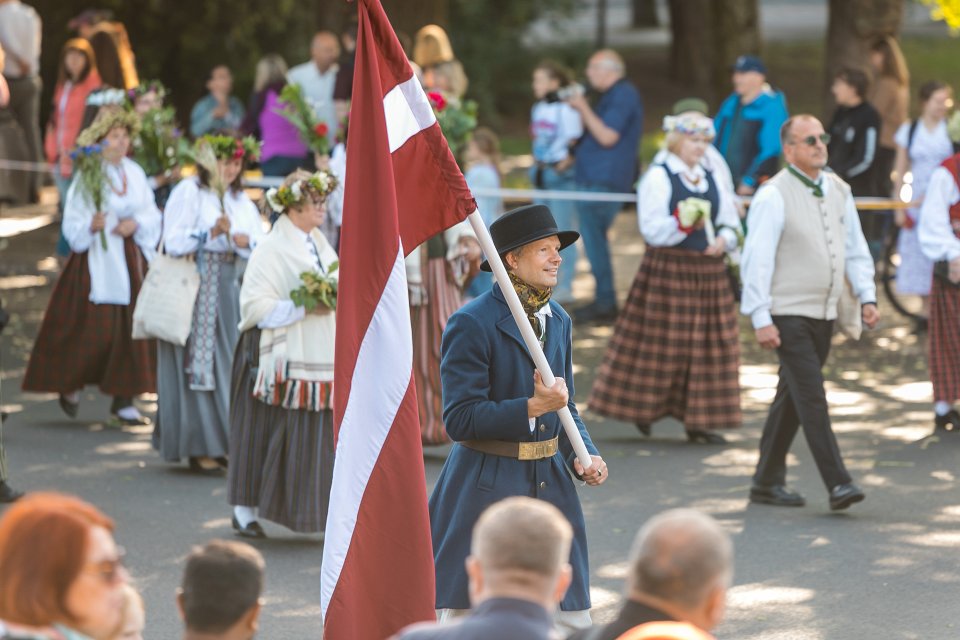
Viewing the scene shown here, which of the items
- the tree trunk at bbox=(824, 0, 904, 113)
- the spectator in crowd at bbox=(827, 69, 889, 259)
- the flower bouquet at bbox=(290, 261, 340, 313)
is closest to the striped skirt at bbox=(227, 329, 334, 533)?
the flower bouquet at bbox=(290, 261, 340, 313)

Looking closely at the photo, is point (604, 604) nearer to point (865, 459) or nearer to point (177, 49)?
point (865, 459)

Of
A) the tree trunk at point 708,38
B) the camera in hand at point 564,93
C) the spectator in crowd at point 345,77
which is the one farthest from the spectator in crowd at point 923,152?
the tree trunk at point 708,38

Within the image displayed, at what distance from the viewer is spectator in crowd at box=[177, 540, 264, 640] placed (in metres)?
3.80

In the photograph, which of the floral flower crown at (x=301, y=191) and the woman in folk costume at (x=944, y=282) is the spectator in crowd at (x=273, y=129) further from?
the floral flower crown at (x=301, y=191)

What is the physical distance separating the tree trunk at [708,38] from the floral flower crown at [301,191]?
17.3 metres

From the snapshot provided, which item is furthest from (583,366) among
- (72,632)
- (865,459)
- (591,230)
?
(72,632)

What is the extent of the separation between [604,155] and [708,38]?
17420 mm

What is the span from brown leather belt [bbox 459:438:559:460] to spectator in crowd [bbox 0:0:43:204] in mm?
12656

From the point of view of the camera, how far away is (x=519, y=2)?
100 ft

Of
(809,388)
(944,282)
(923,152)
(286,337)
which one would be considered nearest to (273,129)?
(923,152)

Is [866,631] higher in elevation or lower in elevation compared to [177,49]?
lower

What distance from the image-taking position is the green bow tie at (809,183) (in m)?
9.00

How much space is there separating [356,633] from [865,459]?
532cm

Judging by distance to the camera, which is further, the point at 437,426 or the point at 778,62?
the point at 778,62
